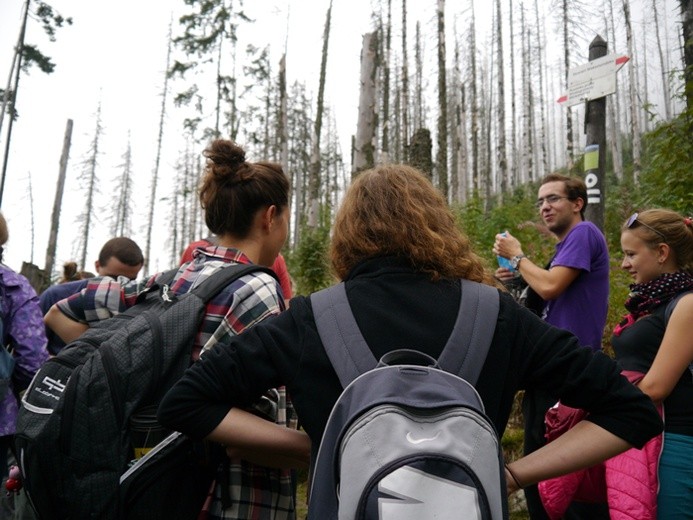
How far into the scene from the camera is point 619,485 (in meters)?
2.23

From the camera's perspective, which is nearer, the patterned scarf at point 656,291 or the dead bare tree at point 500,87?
the patterned scarf at point 656,291

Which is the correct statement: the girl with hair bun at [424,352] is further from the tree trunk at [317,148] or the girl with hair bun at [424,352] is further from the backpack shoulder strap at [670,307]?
the tree trunk at [317,148]

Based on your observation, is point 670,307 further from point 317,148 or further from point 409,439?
point 317,148

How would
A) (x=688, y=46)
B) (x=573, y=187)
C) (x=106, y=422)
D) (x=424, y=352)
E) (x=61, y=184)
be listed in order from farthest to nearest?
1. (x=61, y=184)
2. (x=688, y=46)
3. (x=573, y=187)
4. (x=106, y=422)
5. (x=424, y=352)

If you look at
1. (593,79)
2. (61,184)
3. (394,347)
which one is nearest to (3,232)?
(394,347)

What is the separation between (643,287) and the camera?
2564 mm

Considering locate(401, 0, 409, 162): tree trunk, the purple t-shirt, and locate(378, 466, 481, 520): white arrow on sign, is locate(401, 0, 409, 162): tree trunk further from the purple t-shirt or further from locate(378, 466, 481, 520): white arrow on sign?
locate(378, 466, 481, 520): white arrow on sign

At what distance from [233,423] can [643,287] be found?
2040 mm

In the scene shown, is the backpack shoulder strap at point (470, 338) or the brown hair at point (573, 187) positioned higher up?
the brown hair at point (573, 187)

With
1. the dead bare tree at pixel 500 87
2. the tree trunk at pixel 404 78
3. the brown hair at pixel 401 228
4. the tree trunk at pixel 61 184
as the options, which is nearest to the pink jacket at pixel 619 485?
the brown hair at pixel 401 228

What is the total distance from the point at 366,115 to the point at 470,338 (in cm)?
705

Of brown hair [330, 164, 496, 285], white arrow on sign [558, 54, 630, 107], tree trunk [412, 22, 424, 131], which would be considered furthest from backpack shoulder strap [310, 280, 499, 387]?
tree trunk [412, 22, 424, 131]

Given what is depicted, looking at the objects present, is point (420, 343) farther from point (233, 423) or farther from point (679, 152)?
point (679, 152)

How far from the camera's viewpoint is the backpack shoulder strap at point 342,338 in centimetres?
137
